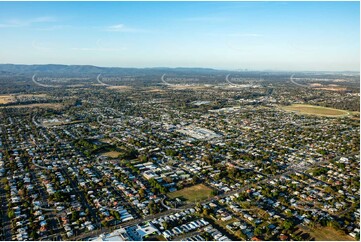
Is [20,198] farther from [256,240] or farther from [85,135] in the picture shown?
[85,135]

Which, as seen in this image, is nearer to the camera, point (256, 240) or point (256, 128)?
point (256, 240)

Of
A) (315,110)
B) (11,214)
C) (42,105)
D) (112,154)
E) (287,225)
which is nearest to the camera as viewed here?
(287,225)

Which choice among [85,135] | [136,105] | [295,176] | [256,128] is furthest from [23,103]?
[295,176]

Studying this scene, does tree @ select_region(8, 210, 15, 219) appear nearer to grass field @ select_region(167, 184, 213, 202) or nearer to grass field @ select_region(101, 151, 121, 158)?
grass field @ select_region(167, 184, 213, 202)

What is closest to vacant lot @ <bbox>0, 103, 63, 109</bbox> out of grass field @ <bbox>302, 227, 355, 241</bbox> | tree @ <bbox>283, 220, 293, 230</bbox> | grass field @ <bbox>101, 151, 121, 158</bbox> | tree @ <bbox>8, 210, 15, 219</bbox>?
grass field @ <bbox>101, 151, 121, 158</bbox>

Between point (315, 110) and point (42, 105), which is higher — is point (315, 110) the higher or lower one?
the higher one

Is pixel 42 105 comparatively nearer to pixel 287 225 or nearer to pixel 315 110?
pixel 315 110

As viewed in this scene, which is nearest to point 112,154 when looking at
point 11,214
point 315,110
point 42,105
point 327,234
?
point 11,214
